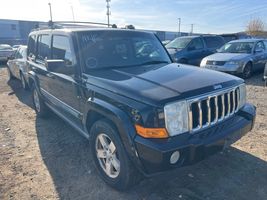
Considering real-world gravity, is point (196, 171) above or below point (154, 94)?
below

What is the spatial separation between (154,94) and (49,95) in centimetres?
311

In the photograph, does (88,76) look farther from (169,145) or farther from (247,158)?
(247,158)

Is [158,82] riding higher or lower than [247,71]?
higher

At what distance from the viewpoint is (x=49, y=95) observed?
5.13m

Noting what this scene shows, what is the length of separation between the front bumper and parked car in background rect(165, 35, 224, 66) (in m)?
8.84

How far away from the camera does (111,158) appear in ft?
10.6

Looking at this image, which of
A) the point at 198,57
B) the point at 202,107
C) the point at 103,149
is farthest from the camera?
the point at 198,57

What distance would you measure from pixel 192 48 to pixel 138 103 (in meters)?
10.2

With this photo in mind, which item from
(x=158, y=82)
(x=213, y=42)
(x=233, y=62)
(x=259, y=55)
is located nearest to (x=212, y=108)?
(x=158, y=82)

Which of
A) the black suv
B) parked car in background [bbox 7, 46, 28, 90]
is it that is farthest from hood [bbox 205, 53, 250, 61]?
parked car in background [bbox 7, 46, 28, 90]

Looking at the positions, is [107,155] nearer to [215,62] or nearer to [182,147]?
[182,147]

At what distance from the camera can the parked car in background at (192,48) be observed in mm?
11816

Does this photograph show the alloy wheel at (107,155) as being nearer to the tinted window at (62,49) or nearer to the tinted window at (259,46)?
the tinted window at (62,49)

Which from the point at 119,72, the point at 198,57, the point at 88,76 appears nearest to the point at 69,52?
the point at 88,76
